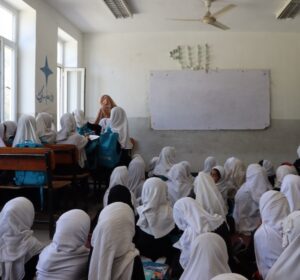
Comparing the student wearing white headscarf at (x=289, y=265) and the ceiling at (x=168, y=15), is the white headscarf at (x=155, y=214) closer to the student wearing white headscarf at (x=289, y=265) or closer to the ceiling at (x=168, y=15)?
the student wearing white headscarf at (x=289, y=265)

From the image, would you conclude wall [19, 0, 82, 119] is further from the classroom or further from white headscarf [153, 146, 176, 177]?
white headscarf [153, 146, 176, 177]

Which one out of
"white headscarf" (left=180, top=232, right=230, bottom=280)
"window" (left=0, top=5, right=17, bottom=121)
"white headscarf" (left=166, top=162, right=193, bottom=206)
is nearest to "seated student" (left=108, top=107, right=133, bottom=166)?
"white headscarf" (left=166, top=162, right=193, bottom=206)

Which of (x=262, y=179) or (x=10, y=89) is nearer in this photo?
(x=262, y=179)

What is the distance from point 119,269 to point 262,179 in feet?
8.14

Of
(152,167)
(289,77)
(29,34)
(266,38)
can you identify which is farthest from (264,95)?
(29,34)

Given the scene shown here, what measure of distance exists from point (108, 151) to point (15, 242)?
267cm

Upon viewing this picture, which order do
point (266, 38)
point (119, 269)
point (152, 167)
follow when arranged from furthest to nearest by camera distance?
point (266, 38) < point (152, 167) < point (119, 269)

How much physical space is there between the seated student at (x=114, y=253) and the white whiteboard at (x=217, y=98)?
19.1ft

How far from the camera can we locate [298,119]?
7543mm

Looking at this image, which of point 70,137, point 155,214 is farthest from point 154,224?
point 70,137

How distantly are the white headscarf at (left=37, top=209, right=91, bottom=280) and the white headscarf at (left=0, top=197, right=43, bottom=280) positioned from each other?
348mm

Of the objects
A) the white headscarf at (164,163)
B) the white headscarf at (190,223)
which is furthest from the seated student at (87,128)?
the white headscarf at (190,223)

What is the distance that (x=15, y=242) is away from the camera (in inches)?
89.5

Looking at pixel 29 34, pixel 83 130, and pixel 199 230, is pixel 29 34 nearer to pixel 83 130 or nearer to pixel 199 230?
pixel 83 130
